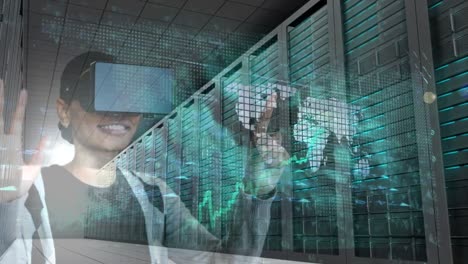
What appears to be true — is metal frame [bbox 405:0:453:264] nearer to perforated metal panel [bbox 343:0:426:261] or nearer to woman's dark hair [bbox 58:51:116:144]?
perforated metal panel [bbox 343:0:426:261]

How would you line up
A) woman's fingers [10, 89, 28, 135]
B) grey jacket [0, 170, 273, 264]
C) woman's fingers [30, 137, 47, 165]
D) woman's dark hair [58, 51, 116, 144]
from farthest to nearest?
grey jacket [0, 170, 273, 264] → woman's dark hair [58, 51, 116, 144] → woman's fingers [30, 137, 47, 165] → woman's fingers [10, 89, 28, 135]

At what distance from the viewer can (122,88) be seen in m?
2.66

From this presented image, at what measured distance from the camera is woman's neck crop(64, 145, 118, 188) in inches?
92.7

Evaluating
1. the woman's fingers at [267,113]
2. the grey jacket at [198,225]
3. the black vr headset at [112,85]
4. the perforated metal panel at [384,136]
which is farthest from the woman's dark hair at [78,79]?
the perforated metal panel at [384,136]

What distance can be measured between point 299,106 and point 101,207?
5.07 feet

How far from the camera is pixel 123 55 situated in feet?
8.55

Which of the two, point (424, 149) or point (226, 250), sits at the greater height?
point (424, 149)

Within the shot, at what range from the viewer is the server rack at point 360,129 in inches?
81.0

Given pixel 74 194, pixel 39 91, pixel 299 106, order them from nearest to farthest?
1. pixel 74 194
2. pixel 39 91
3. pixel 299 106

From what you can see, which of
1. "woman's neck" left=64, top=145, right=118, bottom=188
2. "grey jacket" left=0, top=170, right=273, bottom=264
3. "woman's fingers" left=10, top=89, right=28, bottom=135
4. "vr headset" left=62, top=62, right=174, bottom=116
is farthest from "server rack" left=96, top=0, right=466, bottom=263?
"woman's fingers" left=10, top=89, right=28, bottom=135

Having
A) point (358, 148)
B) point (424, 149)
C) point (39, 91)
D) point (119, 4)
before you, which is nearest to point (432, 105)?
point (424, 149)

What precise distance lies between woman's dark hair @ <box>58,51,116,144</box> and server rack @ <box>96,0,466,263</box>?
2.16 ft

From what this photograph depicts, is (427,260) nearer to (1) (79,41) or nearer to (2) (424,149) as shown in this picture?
(2) (424,149)

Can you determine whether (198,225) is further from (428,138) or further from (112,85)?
(428,138)
